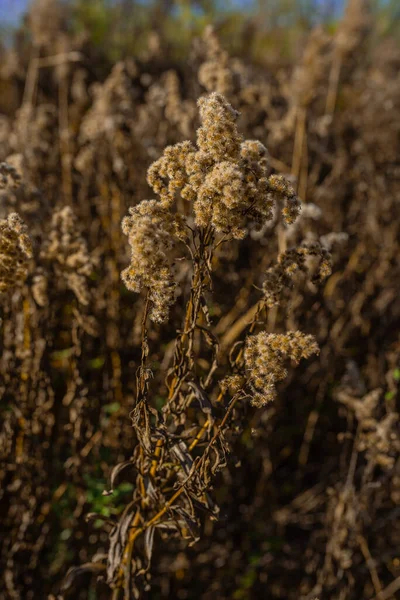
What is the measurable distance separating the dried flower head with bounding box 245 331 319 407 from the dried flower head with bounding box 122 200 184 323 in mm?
273

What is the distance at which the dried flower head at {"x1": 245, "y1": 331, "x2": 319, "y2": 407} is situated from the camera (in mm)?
1383

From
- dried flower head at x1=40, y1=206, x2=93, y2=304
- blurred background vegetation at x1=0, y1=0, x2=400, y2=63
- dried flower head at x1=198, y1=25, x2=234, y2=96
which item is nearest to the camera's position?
dried flower head at x1=40, y1=206, x2=93, y2=304

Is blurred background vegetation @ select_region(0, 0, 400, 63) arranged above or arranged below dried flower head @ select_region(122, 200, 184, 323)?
above

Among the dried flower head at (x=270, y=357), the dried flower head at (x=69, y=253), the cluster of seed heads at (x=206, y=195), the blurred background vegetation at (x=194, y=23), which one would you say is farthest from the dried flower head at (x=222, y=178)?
the blurred background vegetation at (x=194, y=23)

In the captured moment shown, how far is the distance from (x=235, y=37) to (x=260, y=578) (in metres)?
8.80

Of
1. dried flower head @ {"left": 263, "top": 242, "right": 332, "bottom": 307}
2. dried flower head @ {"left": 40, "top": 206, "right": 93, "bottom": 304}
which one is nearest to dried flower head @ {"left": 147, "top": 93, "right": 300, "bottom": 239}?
dried flower head @ {"left": 263, "top": 242, "right": 332, "bottom": 307}

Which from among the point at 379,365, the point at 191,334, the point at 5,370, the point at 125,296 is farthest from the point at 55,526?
the point at 379,365

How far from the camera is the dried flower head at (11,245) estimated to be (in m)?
1.48

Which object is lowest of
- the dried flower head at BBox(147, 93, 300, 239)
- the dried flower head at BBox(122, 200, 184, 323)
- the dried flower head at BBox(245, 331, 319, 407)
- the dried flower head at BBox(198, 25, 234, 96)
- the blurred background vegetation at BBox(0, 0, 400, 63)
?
the dried flower head at BBox(245, 331, 319, 407)

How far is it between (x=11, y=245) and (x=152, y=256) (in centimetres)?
49

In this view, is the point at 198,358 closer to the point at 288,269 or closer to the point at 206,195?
the point at 288,269

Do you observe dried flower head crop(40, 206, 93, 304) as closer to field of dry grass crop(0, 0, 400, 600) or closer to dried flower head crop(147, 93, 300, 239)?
field of dry grass crop(0, 0, 400, 600)

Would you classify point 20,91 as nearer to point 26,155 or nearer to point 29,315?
point 26,155

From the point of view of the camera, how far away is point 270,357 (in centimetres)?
139
